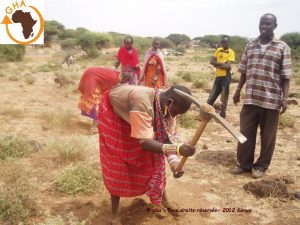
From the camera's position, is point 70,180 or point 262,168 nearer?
point 70,180

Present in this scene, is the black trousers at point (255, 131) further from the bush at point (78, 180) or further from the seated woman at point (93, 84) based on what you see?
the seated woman at point (93, 84)

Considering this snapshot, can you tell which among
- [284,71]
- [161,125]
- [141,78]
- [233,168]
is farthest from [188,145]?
[141,78]

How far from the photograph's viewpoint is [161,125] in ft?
10.3

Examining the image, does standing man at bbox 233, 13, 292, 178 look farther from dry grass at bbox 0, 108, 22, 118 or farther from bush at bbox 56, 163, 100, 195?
dry grass at bbox 0, 108, 22, 118

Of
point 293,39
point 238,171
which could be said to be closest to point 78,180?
point 238,171

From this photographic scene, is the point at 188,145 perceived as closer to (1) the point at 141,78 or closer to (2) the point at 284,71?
(2) the point at 284,71

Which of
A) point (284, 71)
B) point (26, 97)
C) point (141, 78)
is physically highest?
point (284, 71)

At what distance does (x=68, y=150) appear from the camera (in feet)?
16.5

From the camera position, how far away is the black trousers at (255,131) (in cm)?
459

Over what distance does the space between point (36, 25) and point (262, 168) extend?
7.57m

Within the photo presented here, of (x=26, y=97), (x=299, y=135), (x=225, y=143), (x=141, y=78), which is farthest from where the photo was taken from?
(x=26, y=97)

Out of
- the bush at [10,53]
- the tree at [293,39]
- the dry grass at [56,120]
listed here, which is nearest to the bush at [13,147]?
the dry grass at [56,120]

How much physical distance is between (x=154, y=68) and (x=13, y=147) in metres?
3.18

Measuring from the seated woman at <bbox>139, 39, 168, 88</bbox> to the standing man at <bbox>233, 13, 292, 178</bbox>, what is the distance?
8.87 ft
